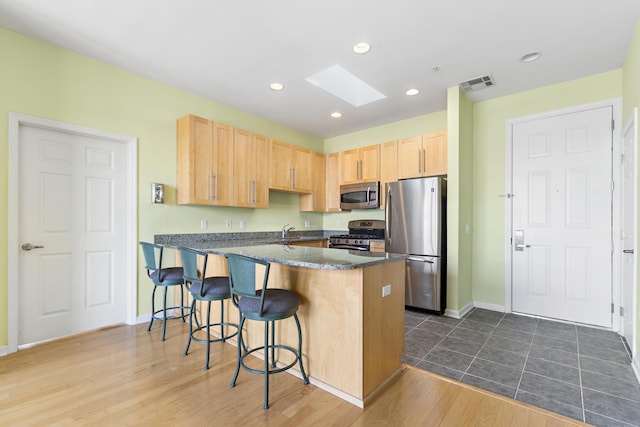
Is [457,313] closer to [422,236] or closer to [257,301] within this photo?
[422,236]

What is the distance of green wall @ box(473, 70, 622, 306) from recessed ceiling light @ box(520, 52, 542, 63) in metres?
0.86

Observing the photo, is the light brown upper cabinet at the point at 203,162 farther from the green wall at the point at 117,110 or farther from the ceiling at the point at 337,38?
the ceiling at the point at 337,38

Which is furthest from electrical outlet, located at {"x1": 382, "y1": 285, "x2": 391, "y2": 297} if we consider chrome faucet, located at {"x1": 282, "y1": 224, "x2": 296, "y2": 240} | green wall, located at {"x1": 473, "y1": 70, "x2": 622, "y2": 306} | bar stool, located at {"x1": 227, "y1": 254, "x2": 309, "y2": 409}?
chrome faucet, located at {"x1": 282, "y1": 224, "x2": 296, "y2": 240}

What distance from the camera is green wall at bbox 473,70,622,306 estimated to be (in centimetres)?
374

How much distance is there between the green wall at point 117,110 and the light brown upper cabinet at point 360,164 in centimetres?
161

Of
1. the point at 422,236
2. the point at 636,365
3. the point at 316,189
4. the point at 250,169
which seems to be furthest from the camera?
the point at 316,189

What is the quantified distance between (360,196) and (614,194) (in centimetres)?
305

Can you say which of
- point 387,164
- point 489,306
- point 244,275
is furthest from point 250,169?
point 489,306

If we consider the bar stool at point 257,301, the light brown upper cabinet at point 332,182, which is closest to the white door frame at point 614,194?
the light brown upper cabinet at point 332,182

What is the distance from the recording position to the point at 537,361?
2.51 meters

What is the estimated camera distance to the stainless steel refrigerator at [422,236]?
3.72 m

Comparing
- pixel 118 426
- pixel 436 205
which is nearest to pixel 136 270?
pixel 118 426

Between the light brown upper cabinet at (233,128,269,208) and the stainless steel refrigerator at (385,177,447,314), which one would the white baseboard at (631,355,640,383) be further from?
the light brown upper cabinet at (233,128,269,208)

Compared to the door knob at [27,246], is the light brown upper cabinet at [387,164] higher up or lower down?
higher up
